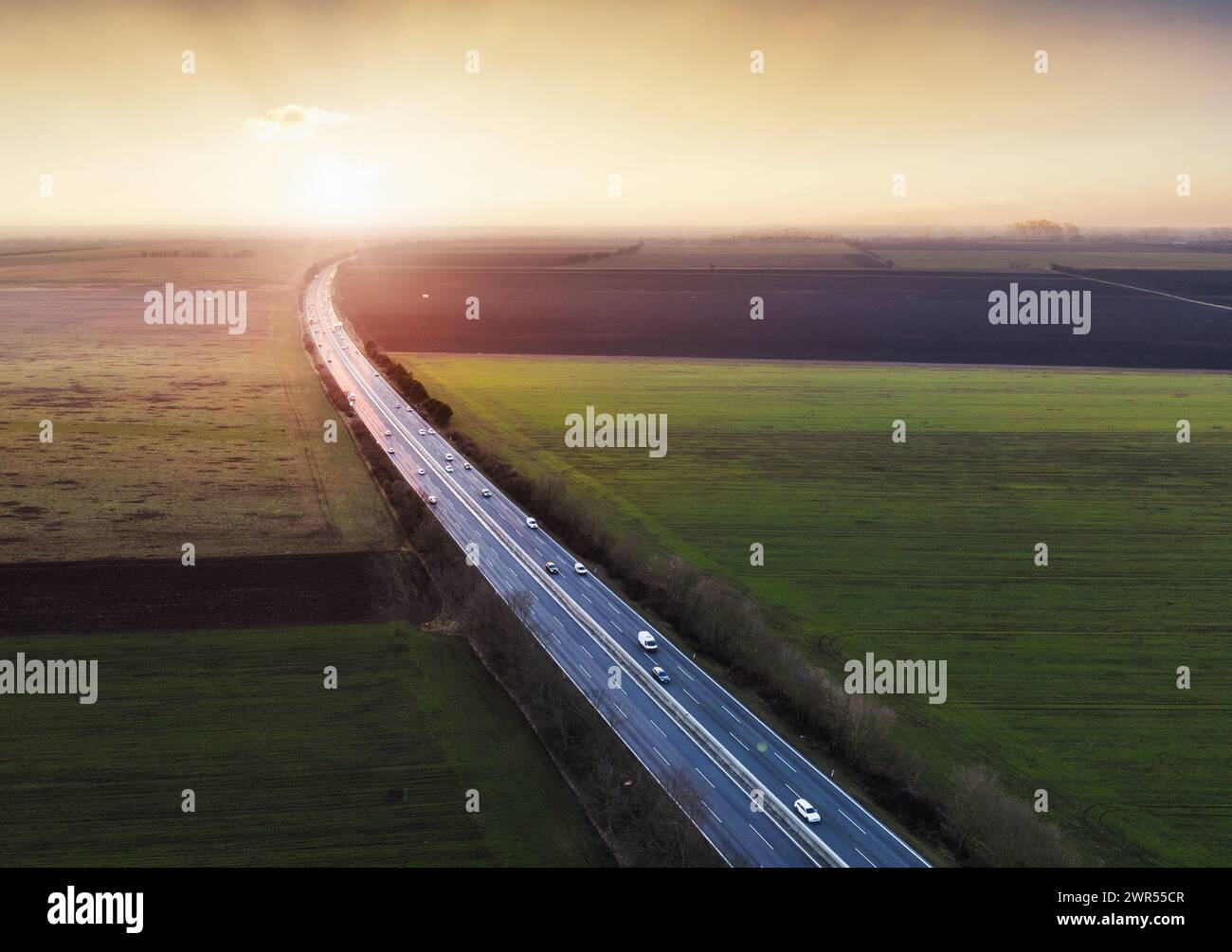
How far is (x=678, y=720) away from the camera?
949 inches

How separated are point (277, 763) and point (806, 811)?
12.7 metres

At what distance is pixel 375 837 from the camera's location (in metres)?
18.7

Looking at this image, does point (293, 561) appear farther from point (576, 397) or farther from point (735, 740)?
point (576, 397)

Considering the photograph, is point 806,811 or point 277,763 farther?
point 277,763

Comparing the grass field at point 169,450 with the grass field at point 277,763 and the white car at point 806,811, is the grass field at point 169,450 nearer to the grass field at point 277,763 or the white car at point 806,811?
the grass field at point 277,763

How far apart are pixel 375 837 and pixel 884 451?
41067mm

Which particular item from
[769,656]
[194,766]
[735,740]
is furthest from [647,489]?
[194,766]

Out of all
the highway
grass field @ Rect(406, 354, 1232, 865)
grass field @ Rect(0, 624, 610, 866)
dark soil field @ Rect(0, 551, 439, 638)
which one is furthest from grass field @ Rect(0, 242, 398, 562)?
grass field @ Rect(406, 354, 1232, 865)

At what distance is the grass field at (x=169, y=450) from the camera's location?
37094mm

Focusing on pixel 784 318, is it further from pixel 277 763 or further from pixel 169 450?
pixel 277 763

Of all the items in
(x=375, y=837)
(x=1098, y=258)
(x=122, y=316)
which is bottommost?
(x=375, y=837)

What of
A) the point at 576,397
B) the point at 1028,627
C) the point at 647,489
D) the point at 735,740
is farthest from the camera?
the point at 576,397

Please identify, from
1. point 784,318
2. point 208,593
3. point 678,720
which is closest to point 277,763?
point 678,720

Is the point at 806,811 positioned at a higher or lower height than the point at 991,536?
lower
